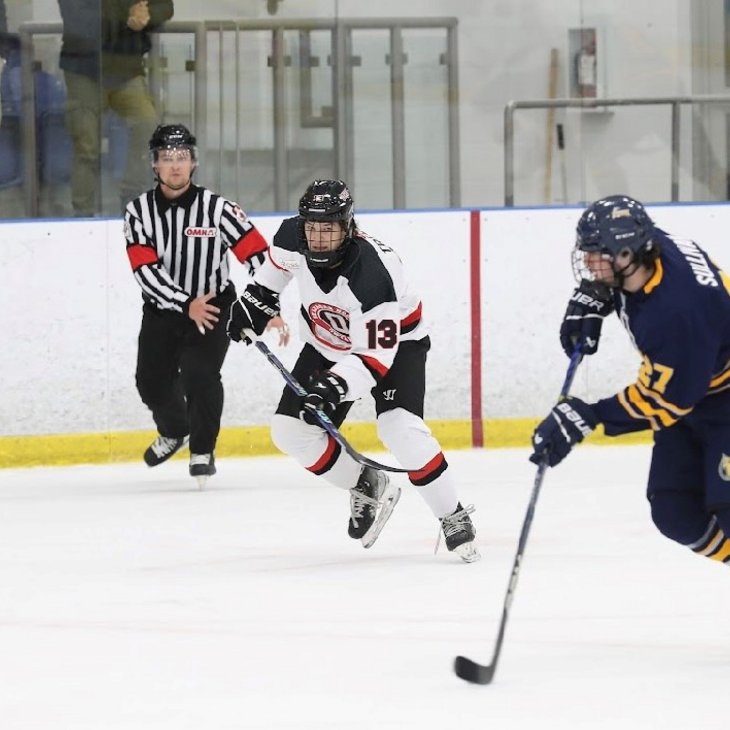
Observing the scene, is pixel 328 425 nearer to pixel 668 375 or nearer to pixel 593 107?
pixel 668 375

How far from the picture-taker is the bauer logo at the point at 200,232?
18.2 ft

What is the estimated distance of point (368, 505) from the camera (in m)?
4.46

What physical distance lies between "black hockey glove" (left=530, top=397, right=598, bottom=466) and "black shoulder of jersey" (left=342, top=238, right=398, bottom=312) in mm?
1052

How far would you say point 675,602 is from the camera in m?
3.74

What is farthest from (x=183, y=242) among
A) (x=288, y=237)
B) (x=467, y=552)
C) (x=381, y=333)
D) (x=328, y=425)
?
(x=467, y=552)

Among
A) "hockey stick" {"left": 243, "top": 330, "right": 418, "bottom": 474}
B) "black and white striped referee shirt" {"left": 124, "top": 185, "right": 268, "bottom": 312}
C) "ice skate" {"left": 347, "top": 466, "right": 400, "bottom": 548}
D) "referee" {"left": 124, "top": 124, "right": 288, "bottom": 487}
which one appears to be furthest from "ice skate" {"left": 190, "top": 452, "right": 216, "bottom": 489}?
"ice skate" {"left": 347, "top": 466, "right": 400, "bottom": 548}

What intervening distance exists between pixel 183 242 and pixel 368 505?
141 centimetres

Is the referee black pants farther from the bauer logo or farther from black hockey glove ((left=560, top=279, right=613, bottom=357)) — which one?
black hockey glove ((left=560, top=279, right=613, bottom=357))

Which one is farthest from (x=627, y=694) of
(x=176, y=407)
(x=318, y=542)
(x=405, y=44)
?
(x=405, y=44)

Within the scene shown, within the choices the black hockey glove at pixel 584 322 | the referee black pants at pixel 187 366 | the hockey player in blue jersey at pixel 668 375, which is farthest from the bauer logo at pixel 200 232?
the hockey player in blue jersey at pixel 668 375

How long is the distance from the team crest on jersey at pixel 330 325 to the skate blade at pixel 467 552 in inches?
21.5

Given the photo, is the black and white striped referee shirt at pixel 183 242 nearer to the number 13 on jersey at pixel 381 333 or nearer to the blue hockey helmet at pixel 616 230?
the number 13 on jersey at pixel 381 333

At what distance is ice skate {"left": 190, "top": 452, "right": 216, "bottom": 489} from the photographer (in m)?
5.55

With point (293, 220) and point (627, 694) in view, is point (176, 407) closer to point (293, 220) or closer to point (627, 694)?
point (293, 220)
